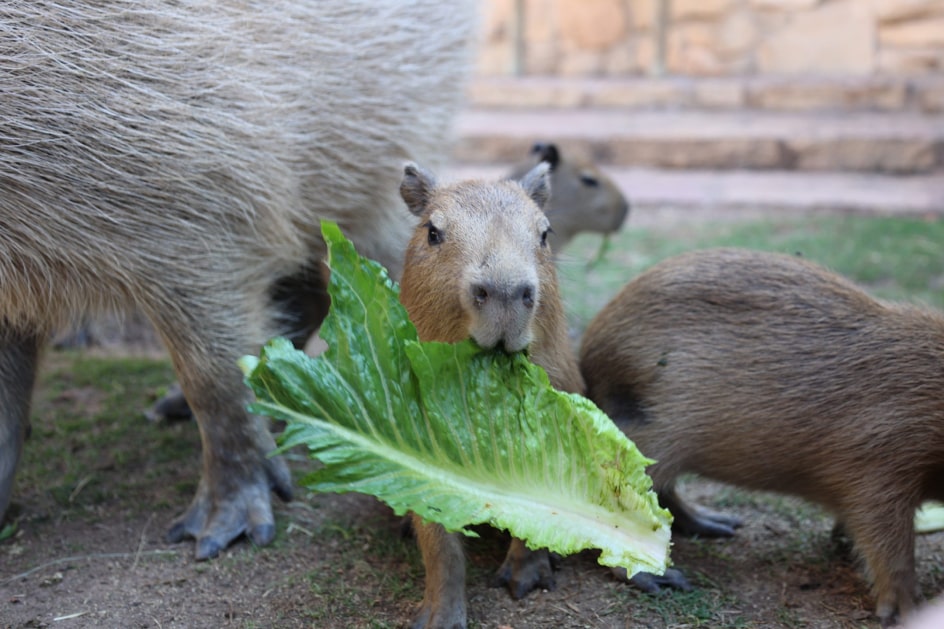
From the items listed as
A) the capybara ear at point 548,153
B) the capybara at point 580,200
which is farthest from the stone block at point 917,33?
the capybara ear at point 548,153

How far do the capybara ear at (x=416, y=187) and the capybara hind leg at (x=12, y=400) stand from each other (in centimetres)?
143

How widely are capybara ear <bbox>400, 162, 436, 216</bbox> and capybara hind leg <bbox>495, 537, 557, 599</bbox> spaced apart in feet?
3.31

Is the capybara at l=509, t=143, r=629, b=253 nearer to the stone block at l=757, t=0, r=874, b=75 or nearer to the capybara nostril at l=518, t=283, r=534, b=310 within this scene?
the capybara nostril at l=518, t=283, r=534, b=310

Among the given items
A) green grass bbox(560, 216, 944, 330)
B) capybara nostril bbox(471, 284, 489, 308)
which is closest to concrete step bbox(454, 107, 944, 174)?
green grass bbox(560, 216, 944, 330)

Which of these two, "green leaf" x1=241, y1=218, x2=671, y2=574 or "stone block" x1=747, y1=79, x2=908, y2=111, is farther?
"stone block" x1=747, y1=79, x2=908, y2=111

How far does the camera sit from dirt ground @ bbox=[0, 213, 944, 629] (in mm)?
2803

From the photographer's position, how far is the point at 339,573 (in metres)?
3.05

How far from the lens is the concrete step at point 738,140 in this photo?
8742 mm

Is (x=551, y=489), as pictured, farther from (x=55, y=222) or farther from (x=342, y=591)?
(x=55, y=222)

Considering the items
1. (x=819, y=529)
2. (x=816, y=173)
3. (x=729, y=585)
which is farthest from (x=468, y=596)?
(x=816, y=173)

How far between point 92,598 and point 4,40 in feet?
5.29

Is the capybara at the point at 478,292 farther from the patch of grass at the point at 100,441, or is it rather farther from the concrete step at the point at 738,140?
the concrete step at the point at 738,140

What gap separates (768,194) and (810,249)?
1.94 meters

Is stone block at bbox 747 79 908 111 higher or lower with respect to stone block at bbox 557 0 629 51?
lower
